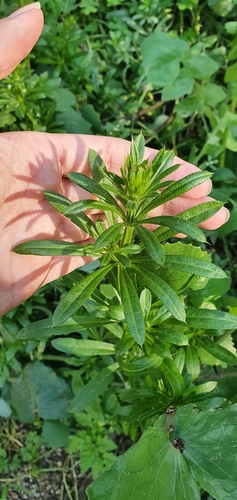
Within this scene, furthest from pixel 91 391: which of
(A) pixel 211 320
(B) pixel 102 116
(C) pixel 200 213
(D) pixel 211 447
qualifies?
(B) pixel 102 116

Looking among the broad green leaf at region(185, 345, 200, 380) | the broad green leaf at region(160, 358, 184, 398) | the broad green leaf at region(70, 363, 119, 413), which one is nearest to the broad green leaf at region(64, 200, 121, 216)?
the broad green leaf at region(160, 358, 184, 398)

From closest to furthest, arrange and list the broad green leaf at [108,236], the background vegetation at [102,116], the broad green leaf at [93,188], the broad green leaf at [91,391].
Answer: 1. the broad green leaf at [108,236]
2. the broad green leaf at [93,188]
3. the broad green leaf at [91,391]
4. the background vegetation at [102,116]

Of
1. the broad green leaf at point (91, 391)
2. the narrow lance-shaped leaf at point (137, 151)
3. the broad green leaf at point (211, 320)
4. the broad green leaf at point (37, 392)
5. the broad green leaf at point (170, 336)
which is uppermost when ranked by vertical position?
the narrow lance-shaped leaf at point (137, 151)

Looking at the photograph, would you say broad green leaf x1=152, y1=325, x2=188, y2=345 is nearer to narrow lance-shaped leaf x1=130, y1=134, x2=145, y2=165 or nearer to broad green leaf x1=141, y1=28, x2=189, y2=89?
narrow lance-shaped leaf x1=130, y1=134, x2=145, y2=165

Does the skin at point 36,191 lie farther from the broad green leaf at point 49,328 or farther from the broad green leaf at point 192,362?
the broad green leaf at point 192,362

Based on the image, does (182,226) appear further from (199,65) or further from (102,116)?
(102,116)

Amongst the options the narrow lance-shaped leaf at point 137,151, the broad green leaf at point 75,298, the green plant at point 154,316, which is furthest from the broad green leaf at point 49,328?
the narrow lance-shaped leaf at point 137,151
